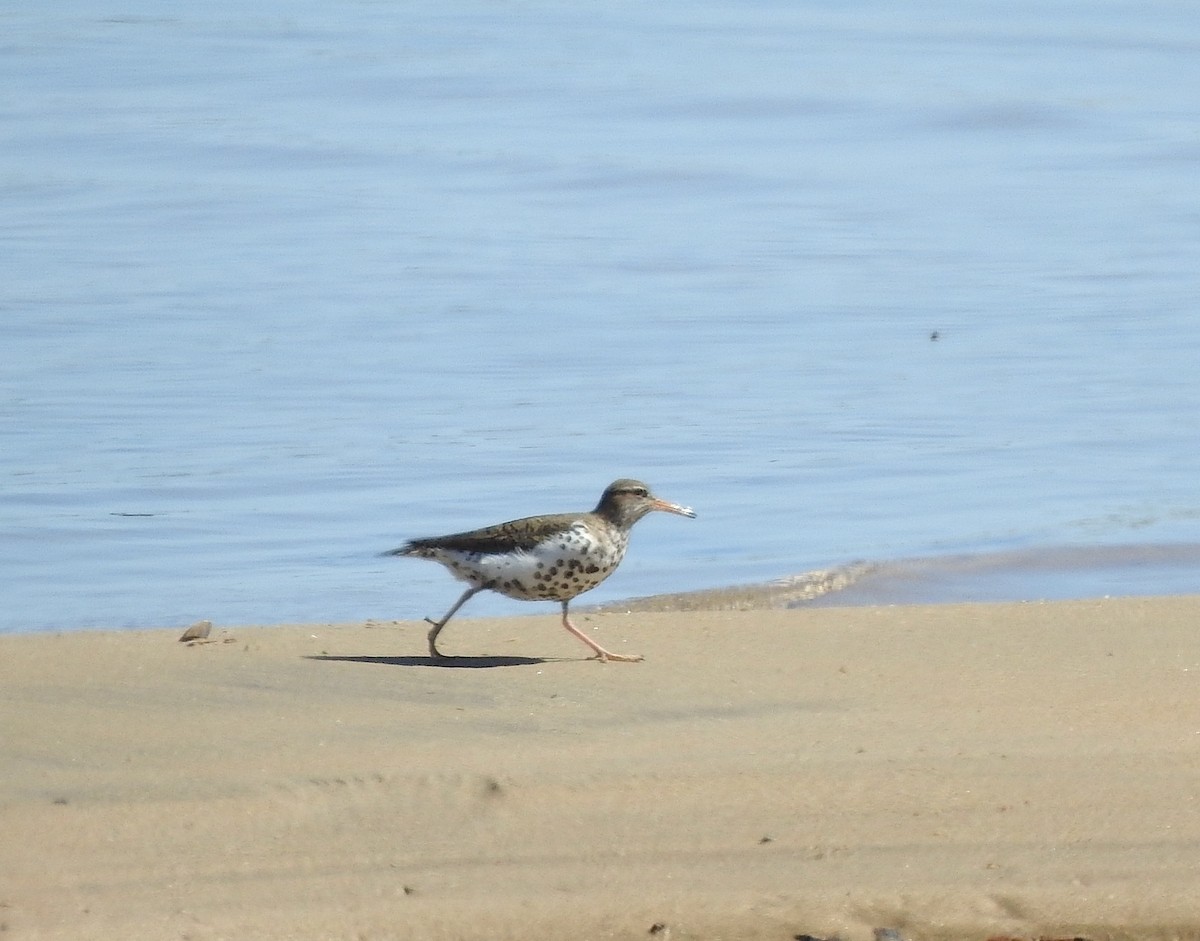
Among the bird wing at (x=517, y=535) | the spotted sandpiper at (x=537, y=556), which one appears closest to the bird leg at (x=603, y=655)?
the spotted sandpiper at (x=537, y=556)

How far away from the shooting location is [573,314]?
50.6ft

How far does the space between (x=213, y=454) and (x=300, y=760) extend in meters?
6.02

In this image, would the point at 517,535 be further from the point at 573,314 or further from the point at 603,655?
the point at 573,314

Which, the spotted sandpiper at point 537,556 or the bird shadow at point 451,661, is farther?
the spotted sandpiper at point 537,556

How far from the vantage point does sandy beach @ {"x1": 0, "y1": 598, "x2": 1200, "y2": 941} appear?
4832 millimetres

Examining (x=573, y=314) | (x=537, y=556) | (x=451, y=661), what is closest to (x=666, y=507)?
(x=537, y=556)

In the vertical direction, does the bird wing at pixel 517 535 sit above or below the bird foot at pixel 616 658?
above

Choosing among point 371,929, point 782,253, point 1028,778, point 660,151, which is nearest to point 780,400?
point 782,253

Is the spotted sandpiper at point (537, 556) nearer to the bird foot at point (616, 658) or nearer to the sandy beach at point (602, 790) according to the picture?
the bird foot at point (616, 658)

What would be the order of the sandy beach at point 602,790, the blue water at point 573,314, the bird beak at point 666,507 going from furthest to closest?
the blue water at point 573,314
the bird beak at point 666,507
the sandy beach at point 602,790

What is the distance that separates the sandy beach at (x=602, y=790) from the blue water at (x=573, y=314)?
7.68 ft

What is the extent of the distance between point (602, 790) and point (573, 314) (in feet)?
33.1

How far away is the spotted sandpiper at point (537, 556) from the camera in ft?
23.7

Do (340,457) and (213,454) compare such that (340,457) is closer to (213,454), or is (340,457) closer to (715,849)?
(213,454)
